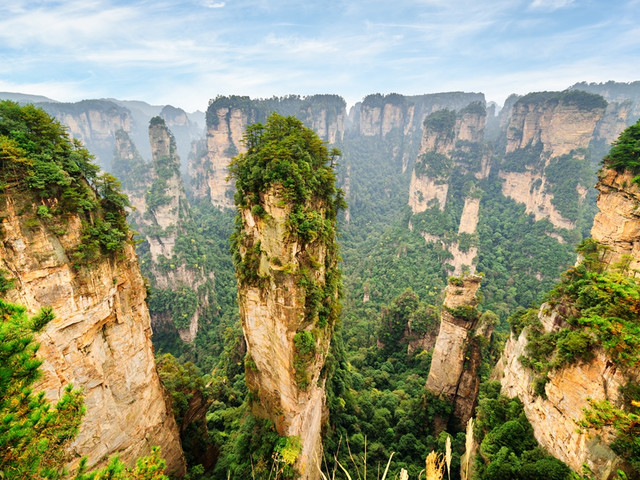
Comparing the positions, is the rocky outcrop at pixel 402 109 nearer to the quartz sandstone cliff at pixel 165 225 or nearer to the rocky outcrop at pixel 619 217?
the quartz sandstone cliff at pixel 165 225

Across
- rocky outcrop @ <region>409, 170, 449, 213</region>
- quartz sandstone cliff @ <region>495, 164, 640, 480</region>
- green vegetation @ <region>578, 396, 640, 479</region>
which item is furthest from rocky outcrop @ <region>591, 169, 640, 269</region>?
rocky outcrop @ <region>409, 170, 449, 213</region>

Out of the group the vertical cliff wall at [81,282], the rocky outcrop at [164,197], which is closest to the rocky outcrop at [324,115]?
the rocky outcrop at [164,197]

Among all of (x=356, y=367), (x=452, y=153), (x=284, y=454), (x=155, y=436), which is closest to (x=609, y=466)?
(x=284, y=454)

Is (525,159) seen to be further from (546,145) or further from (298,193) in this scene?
(298,193)

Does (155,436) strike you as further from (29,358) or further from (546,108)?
(546,108)

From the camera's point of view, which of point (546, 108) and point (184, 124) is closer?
point (546, 108)
